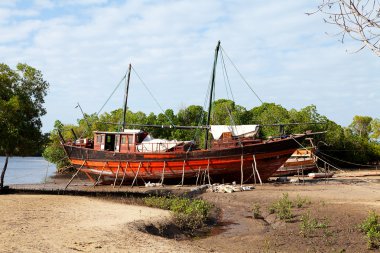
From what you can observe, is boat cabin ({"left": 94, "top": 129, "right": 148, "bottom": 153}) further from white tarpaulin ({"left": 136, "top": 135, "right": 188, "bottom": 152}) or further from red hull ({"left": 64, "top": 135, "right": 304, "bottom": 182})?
red hull ({"left": 64, "top": 135, "right": 304, "bottom": 182})

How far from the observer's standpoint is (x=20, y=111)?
22562mm

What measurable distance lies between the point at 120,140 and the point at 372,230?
70.0 feet

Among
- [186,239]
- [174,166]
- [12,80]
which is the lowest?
[186,239]

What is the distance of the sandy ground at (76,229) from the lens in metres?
9.59

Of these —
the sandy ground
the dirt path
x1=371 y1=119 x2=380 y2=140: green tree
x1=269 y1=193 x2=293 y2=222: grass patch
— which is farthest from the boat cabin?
x1=371 y1=119 x2=380 y2=140: green tree

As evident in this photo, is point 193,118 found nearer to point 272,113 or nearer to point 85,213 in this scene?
point 272,113

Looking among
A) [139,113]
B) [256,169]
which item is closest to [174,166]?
[256,169]

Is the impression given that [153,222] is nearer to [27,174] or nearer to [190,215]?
[190,215]

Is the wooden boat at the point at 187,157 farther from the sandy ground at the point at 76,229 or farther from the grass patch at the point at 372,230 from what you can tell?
the grass patch at the point at 372,230

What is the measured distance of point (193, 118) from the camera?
6284 centimetres

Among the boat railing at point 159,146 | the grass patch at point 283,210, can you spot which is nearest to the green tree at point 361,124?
the boat railing at point 159,146

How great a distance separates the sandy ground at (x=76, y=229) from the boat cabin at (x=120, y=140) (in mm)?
13076

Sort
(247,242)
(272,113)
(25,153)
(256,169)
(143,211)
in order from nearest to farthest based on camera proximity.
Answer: (247,242) < (143,211) < (25,153) < (256,169) < (272,113)

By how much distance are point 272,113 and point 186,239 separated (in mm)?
40150
